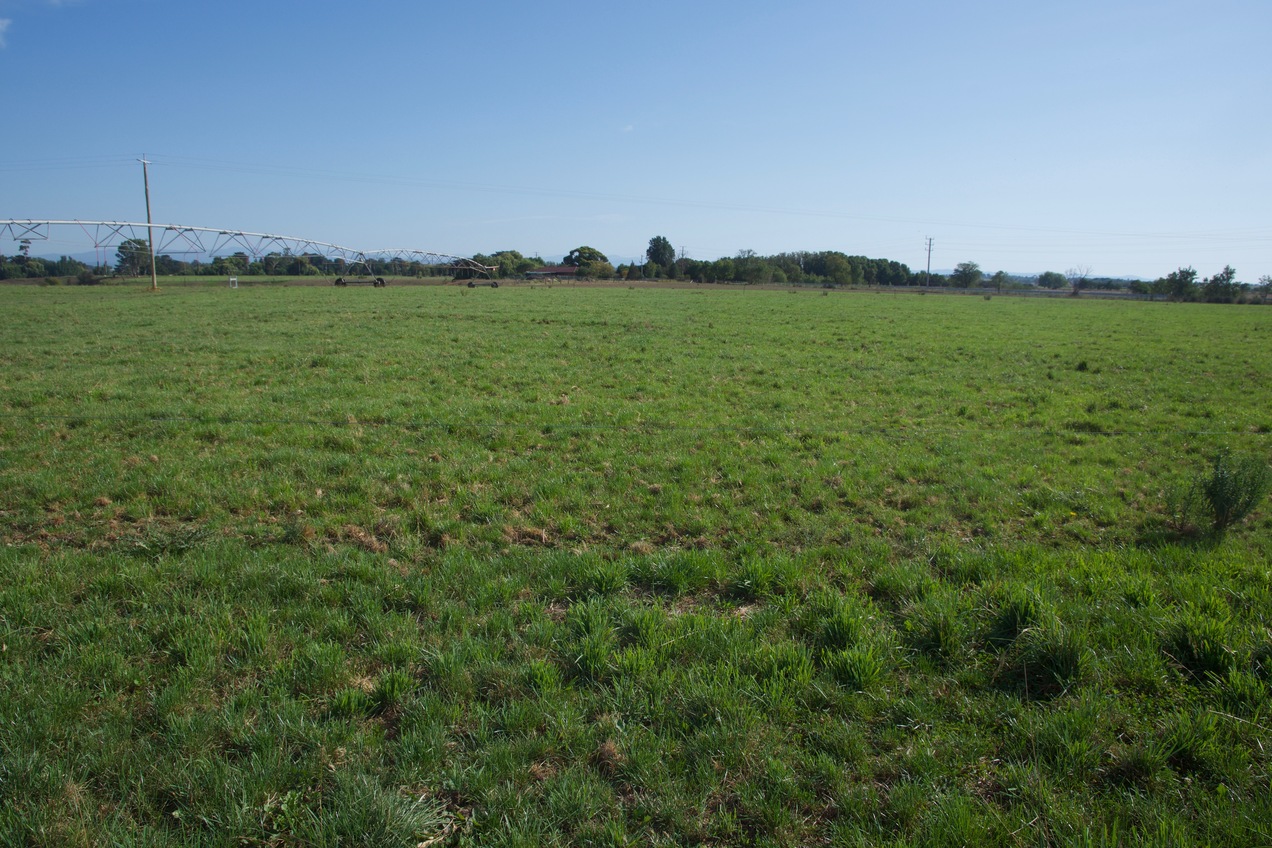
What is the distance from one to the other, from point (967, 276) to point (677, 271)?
57.8m

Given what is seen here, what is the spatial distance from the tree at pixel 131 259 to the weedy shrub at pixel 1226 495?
87.3 meters

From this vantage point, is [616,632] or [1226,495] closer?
[616,632]

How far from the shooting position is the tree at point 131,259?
70.9 meters

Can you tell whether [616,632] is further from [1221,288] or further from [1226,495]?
[1221,288]

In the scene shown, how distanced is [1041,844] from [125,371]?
58.5ft

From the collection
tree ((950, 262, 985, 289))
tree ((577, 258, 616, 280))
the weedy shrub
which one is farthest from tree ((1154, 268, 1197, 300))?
the weedy shrub

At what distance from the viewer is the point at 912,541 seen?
6.39m

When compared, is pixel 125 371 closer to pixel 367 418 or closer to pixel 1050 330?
pixel 367 418

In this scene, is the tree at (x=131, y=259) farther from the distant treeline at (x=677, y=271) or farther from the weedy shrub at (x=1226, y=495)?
the weedy shrub at (x=1226, y=495)

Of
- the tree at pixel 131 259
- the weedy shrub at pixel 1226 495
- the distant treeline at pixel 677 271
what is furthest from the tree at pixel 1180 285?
the tree at pixel 131 259

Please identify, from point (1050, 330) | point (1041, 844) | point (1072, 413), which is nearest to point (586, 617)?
point (1041, 844)

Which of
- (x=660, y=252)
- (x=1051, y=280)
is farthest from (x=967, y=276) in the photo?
(x=660, y=252)

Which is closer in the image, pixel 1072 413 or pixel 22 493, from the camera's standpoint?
pixel 22 493

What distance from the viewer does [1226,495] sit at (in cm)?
622
